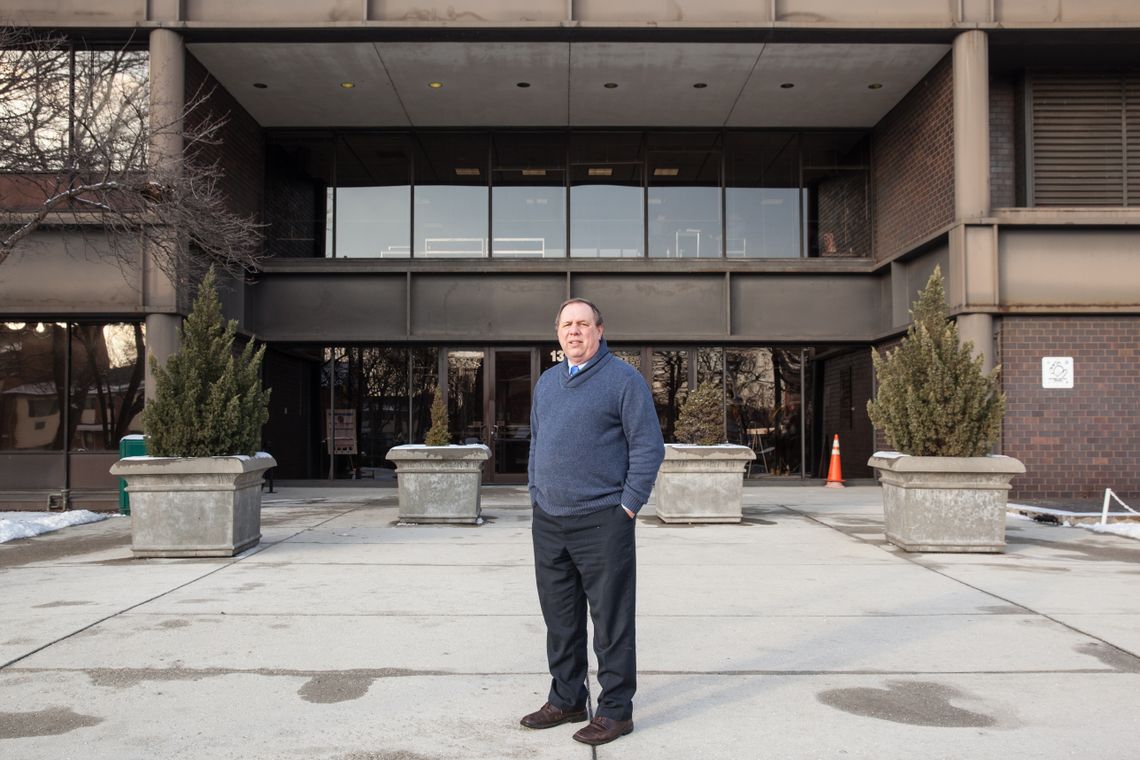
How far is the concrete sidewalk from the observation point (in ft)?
12.4

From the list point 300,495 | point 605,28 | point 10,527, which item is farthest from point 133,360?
point 605,28

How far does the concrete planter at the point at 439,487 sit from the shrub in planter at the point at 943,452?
4996mm

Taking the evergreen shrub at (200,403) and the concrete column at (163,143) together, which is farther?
the concrete column at (163,143)

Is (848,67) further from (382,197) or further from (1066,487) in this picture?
(382,197)

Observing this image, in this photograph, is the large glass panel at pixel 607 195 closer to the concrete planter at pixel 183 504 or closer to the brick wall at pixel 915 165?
the brick wall at pixel 915 165

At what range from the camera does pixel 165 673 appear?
15.5 ft

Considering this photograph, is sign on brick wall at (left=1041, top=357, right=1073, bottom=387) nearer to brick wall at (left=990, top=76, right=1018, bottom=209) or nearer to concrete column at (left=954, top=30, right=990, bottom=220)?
concrete column at (left=954, top=30, right=990, bottom=220)

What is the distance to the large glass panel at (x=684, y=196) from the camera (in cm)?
1852

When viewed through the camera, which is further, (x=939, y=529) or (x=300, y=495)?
(x=300, y=495)

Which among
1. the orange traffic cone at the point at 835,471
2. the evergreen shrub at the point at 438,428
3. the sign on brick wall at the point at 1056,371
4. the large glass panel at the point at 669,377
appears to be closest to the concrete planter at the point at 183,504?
the evergreen shrub at the point at 438,428

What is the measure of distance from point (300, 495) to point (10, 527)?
5.87m

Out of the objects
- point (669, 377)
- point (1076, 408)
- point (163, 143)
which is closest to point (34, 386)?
point (163, 143)

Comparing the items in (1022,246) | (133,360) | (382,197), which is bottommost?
(133,360)

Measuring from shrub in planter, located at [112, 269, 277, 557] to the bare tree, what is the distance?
94.6 inches
